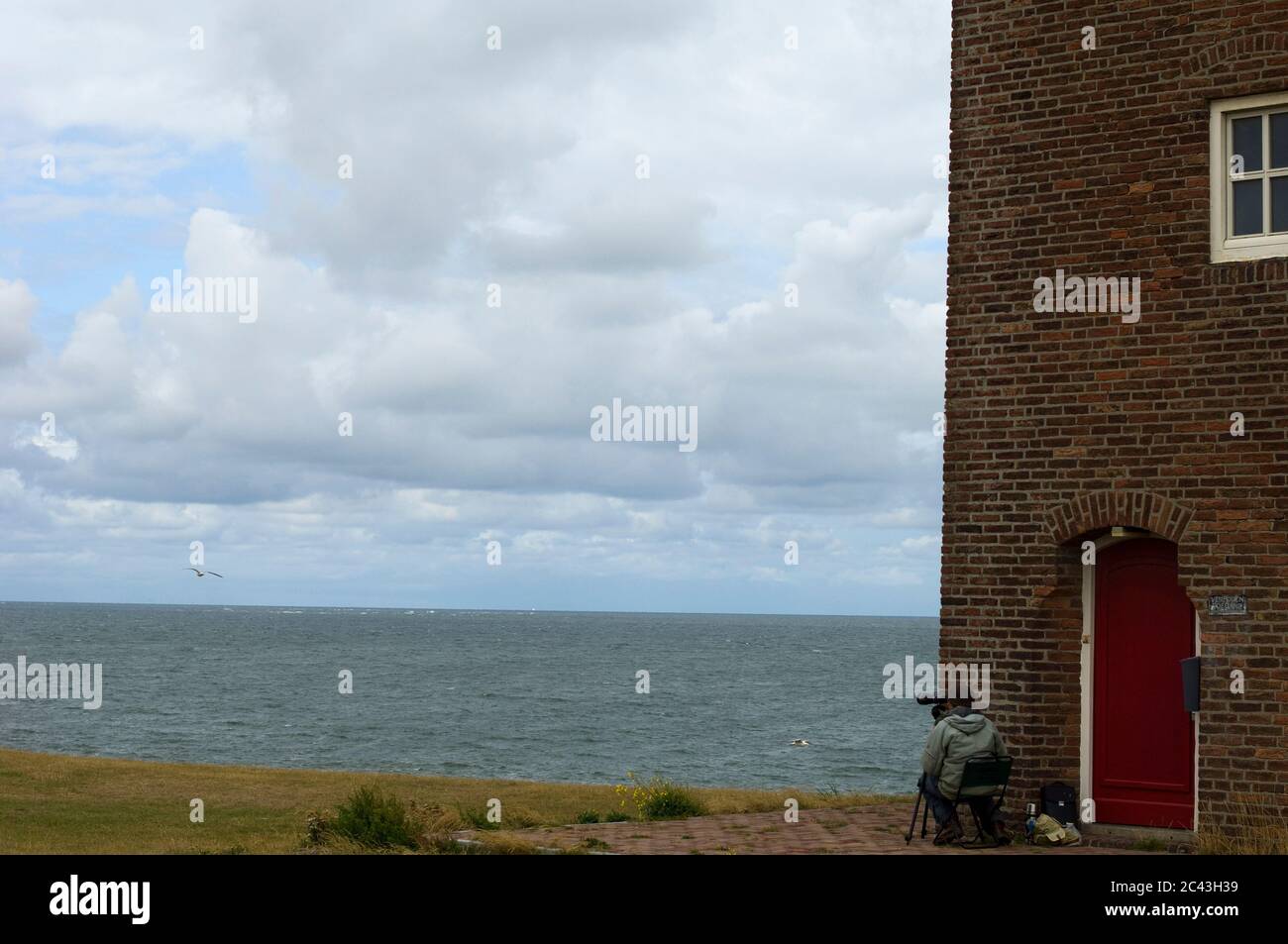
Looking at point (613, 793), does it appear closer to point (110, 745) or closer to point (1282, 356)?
point (1282, 356)

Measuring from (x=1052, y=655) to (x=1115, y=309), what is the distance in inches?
132

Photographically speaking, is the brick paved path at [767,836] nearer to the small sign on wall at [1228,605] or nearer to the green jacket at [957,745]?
the green jacket at [957,745]

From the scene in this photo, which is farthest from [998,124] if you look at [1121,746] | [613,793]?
[613,793]

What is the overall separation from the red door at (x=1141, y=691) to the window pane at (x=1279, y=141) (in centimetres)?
362

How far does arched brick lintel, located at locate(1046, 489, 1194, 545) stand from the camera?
12117 millimetres

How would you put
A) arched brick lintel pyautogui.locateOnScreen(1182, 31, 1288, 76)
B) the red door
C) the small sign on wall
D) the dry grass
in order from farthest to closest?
the red door < arched brick lintel pyautogui.locateOnScreen(1182, 31, 1288, 76) < the small sign on wall < the dry grass

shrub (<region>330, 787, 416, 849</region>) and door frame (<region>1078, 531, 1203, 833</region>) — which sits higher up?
door frame (<region>1078, 531, 1203, 833</region>)

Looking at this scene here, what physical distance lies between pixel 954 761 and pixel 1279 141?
249 inches

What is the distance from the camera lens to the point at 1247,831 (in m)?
11.5

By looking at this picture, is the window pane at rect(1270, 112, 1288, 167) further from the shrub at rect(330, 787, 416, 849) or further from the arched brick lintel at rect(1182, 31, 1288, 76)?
the shrub at rect(330, 787, 416, 849)

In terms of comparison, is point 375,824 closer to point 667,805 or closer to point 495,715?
point 667,805

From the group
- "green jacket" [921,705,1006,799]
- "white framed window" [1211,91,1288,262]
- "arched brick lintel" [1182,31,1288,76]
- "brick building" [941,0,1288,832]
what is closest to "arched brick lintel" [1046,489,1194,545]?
"brick building" [941,0,1288,832]

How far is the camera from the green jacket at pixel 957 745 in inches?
475

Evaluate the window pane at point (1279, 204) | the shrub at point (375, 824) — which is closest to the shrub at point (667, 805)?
the shrub at point (375, 824)
